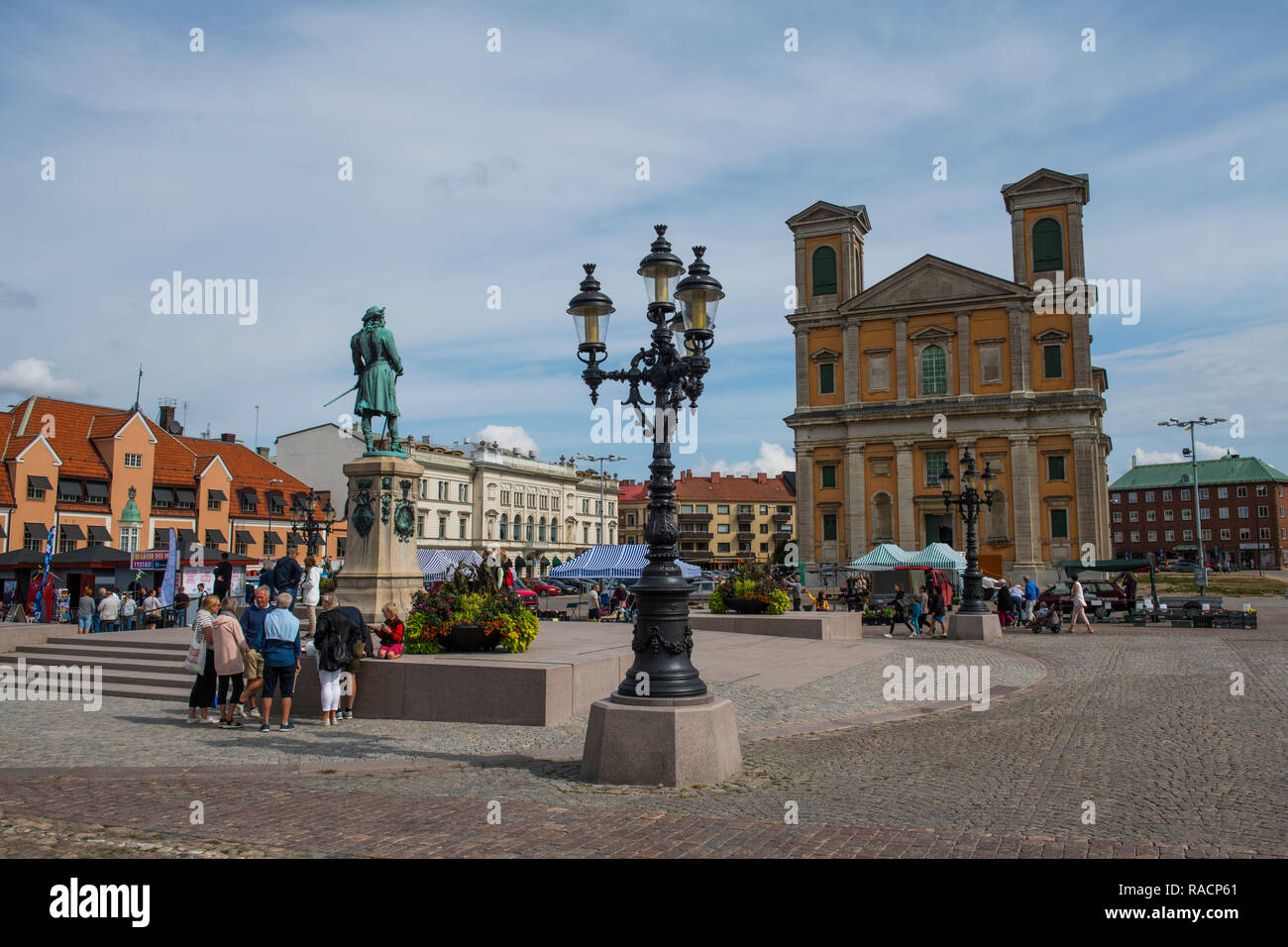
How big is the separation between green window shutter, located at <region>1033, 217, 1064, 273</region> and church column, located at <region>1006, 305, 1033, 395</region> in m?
3.42

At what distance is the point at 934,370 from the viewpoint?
5853cm

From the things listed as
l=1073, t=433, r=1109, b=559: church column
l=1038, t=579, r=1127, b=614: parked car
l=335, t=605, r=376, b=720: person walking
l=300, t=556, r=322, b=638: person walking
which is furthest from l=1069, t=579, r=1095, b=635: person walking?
l=1073, t=433, r=1109, b=559: church column

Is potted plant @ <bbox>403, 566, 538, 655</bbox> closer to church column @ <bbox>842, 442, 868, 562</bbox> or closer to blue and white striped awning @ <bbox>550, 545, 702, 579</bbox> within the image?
blue and white striped awning @ <bbox>550, 545, 702, 579</bbox>

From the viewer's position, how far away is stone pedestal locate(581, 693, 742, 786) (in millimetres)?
7734

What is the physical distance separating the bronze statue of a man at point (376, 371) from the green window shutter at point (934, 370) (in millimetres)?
46595

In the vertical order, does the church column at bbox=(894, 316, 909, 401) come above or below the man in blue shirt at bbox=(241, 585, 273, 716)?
above

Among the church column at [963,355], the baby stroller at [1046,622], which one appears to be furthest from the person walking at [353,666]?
the church column at [963,355]

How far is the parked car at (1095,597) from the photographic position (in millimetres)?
30141

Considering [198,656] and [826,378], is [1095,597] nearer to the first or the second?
[198,656]

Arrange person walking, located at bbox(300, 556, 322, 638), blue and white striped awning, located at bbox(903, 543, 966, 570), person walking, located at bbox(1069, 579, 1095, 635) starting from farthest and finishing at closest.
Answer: blue and white striped awning, located at bbox(903, 543, 966, 570)
person walking, located at bbox(1069, 579, 1095, 635)
person walking, located at bbox(300, 556, 322, 638)

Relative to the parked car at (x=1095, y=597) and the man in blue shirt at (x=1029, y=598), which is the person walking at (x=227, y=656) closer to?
the parked car at (x=1095, y=597)

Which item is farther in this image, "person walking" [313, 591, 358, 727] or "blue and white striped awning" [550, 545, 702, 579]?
"blue and white striped awning" [550, 545, 702, 579]
